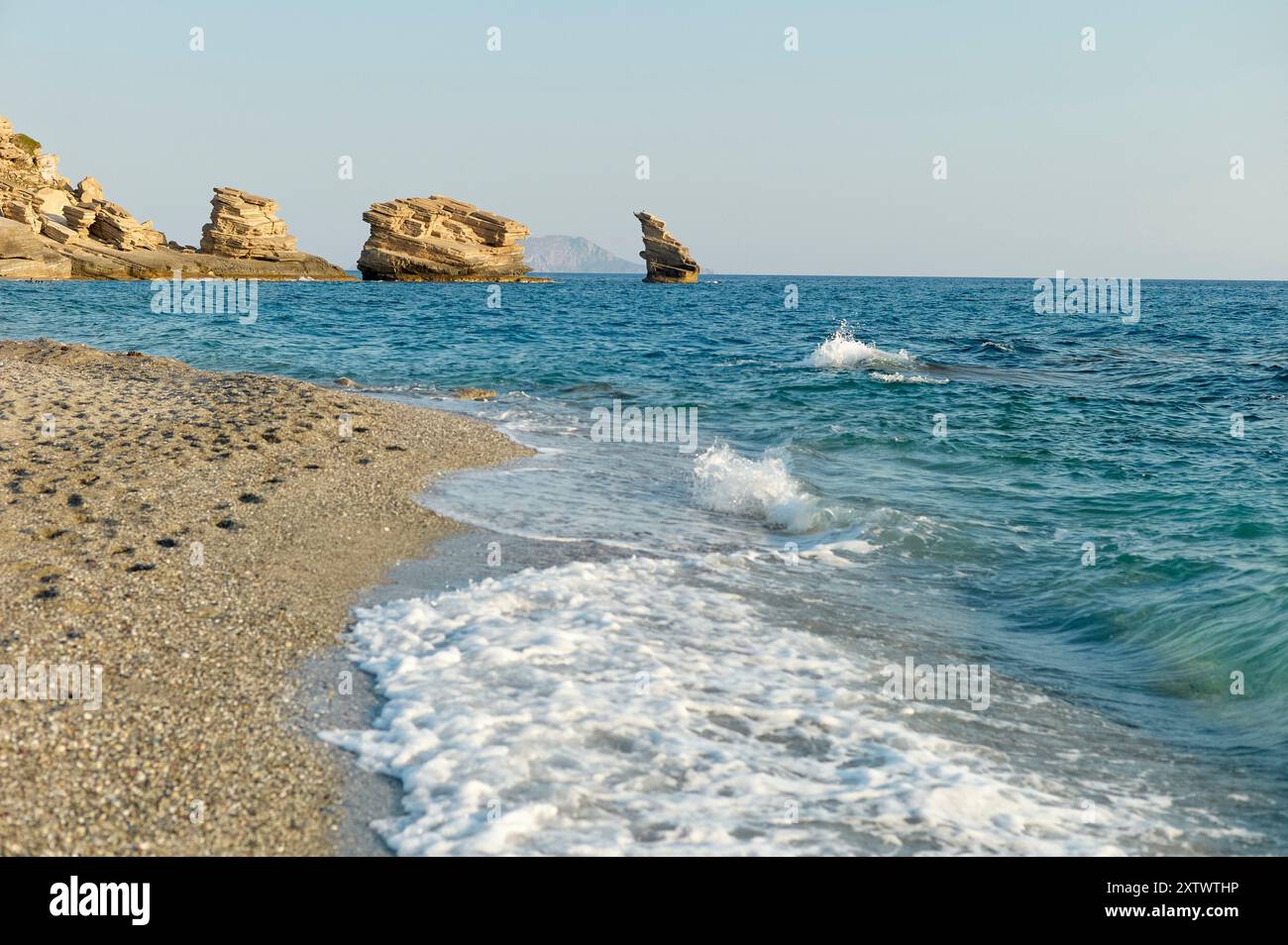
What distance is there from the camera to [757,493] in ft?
45.1

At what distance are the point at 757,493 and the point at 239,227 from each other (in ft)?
303

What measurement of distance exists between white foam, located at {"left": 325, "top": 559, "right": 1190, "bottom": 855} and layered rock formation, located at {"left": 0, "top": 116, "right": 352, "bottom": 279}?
88014 mm

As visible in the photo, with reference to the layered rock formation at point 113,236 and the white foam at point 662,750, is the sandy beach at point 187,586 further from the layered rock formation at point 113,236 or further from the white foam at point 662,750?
the layered rock formation at point 113,236

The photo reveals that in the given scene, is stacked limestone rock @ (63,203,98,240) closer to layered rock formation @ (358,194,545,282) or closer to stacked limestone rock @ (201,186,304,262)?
stacked limestone rock @ (201,186,304,262)

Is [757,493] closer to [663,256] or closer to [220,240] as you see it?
[220,240]

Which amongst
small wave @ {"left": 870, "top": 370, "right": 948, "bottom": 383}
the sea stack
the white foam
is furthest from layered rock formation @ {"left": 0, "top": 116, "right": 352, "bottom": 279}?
the white foam

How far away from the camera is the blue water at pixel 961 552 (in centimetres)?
582

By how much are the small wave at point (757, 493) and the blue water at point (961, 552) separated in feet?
0.19

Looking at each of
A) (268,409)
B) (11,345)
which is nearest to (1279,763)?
(268,409)

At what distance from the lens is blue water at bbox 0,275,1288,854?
582cm

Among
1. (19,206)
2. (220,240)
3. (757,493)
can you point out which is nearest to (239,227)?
(220,240)

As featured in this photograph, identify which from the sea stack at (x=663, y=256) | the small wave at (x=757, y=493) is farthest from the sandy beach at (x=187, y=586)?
the sea stack at (x=663, y=256)

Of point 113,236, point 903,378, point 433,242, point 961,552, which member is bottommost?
point 961,552
